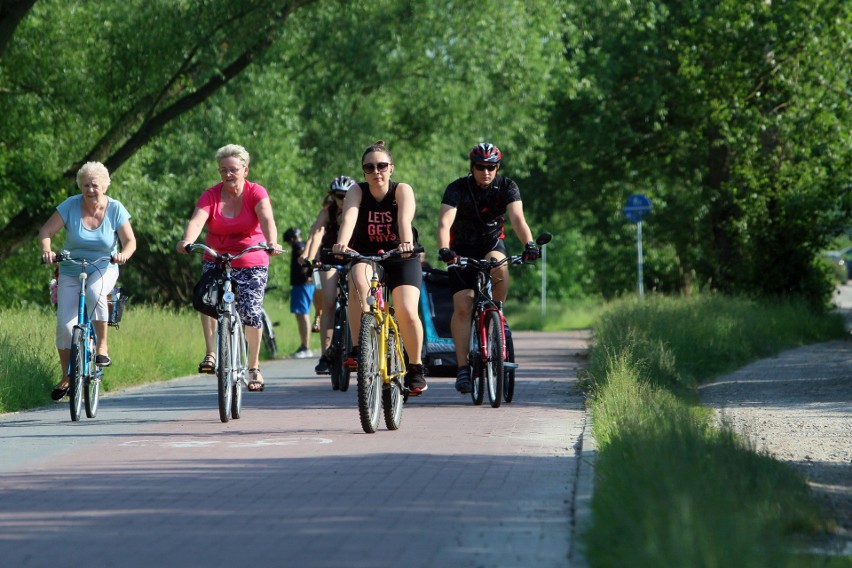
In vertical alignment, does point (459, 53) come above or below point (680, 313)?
above

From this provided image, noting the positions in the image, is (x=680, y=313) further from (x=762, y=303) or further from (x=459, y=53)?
(x=459, y=53)

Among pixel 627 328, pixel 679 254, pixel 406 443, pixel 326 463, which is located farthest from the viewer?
pixel 679 254

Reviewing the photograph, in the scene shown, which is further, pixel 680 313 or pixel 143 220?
pixel 143 220

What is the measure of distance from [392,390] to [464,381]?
1.97 meters

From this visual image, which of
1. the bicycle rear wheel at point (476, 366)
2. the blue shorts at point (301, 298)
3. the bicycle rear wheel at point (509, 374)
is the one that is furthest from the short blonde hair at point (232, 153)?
the blue shorts at point (301, 298)

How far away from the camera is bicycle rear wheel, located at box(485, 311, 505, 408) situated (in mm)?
12281

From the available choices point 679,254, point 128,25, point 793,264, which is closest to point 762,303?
point 793,264

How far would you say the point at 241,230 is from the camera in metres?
11.9

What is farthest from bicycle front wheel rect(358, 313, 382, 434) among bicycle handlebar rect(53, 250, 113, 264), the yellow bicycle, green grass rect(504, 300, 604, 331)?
green grass rect(504, 300, 604, 331)

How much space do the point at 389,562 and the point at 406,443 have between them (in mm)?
3996

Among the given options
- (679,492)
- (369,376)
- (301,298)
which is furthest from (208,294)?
(301,298)

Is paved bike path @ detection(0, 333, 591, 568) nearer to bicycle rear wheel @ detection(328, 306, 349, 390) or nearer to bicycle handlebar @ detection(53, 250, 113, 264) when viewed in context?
bicycle handlebar @ detection(53, 250, 113, 264)

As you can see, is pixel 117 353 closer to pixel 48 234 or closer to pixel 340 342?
pixel 340 342

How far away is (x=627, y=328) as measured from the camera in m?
17.8
